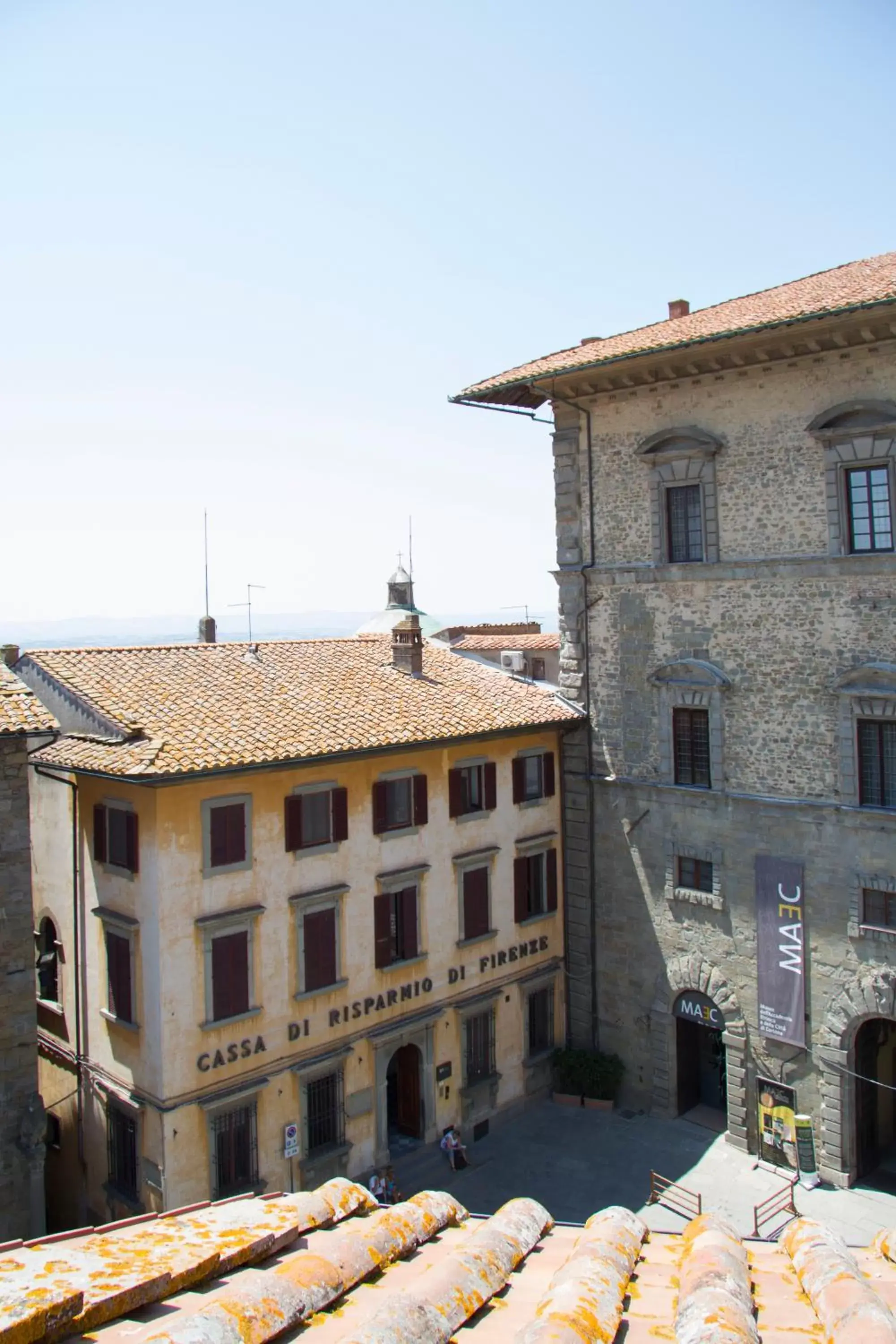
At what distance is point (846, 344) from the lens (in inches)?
878

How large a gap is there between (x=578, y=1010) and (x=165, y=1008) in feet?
40.9

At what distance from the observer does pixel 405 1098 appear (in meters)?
26.0

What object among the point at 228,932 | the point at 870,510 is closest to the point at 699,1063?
the point at 228,932

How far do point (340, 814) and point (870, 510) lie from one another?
13.1 metres

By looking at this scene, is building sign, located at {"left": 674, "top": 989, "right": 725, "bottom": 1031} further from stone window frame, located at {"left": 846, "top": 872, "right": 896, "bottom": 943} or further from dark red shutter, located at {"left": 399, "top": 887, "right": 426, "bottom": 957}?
dark red shutter, located at {"left": 399, "top": 887, "right": 426, "bottom": 957}

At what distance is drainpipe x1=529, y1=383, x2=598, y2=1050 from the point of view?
2748 cm

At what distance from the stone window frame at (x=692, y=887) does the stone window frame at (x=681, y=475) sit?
Result: 6.87 metres

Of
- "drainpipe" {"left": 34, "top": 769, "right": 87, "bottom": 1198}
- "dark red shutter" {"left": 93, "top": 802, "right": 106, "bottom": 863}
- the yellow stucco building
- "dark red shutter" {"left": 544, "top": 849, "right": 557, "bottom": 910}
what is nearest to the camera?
the yellow stucco building

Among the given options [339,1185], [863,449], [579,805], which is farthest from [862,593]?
[339,1185]

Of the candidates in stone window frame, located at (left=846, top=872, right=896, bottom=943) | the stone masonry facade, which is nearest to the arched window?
the stone masonry facade

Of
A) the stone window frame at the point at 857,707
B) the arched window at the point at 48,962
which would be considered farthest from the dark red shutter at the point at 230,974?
the stone window frame at the point at 857,707

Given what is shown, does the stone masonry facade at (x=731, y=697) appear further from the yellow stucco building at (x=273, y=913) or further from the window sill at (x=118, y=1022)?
the window sill at (x=118, y=1022)

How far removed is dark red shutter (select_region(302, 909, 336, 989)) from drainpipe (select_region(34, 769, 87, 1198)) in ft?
15.8

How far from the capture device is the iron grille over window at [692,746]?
25.8m
